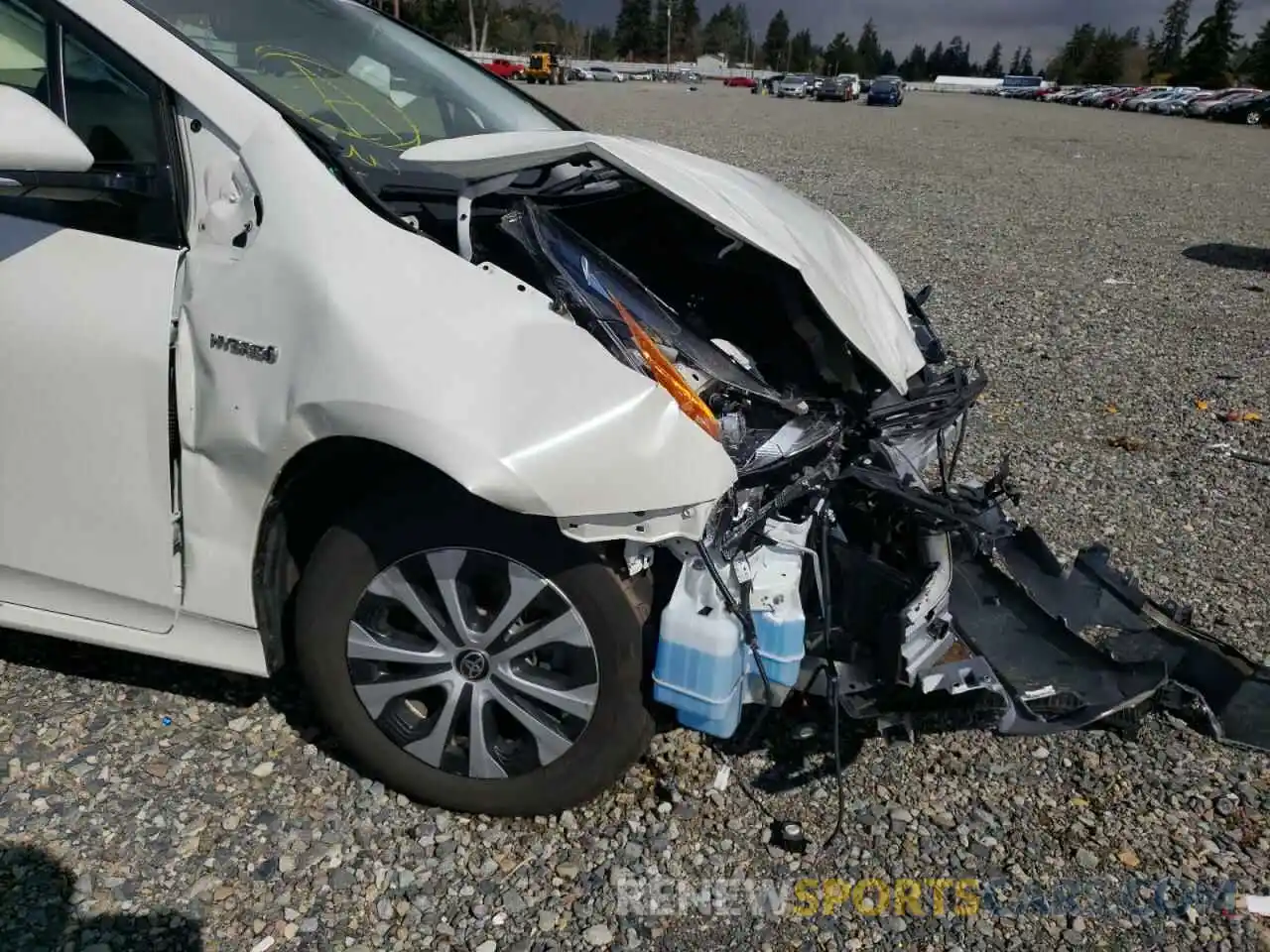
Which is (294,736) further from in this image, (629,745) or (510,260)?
(510,260)

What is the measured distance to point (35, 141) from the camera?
6.75ft

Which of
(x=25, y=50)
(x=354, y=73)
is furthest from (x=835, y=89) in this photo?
(x=25, y=50)

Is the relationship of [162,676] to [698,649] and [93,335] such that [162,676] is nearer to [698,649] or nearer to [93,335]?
[93,335]

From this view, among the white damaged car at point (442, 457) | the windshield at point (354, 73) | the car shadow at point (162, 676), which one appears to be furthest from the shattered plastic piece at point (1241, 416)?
the car shadow at point (162, 676)

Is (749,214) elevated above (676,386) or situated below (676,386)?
above


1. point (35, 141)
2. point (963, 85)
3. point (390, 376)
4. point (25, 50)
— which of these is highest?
point (963, 85)

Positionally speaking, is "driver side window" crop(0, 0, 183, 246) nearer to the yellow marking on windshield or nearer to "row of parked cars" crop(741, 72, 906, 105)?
the yellow marking on windshield

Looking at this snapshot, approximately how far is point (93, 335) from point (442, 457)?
2.94 ft

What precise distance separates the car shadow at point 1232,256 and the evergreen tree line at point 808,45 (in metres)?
55.9

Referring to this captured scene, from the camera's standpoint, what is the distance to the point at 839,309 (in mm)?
2559

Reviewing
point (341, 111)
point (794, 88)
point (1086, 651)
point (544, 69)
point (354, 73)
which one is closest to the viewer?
point (1086, 651)

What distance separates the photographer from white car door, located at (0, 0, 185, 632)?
2.23 metres

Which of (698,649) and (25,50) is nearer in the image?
(698,649)

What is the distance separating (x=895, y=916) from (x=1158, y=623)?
1.19 m
